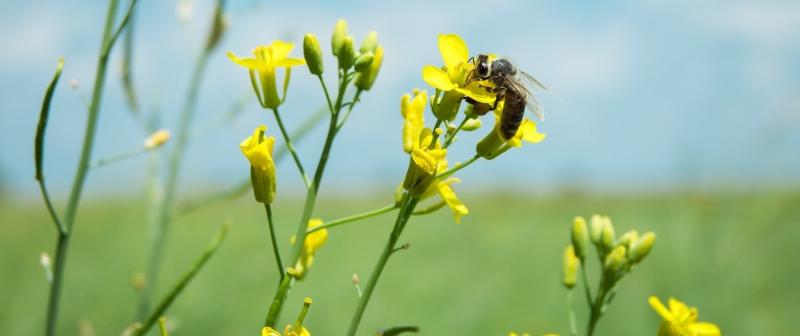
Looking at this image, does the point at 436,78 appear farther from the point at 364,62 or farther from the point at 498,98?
the point at 498,98

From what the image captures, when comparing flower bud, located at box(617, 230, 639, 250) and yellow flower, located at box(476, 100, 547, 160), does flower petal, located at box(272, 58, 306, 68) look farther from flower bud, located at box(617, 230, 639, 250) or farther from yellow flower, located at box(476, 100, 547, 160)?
flower bud, located at box(617, 230, 639, 250)

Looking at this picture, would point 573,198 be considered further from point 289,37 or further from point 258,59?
point 258,59

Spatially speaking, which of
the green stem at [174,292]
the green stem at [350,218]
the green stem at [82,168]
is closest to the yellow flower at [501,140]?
the green stem at [350,218]

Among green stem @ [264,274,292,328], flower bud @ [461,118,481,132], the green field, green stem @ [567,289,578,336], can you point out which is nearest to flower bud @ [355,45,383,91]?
flower bud @ [461,118,481,132]

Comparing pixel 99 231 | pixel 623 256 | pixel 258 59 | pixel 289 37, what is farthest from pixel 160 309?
pixel 99 231

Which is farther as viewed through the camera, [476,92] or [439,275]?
[439,275]

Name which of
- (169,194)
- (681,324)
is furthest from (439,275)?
(681,324)
